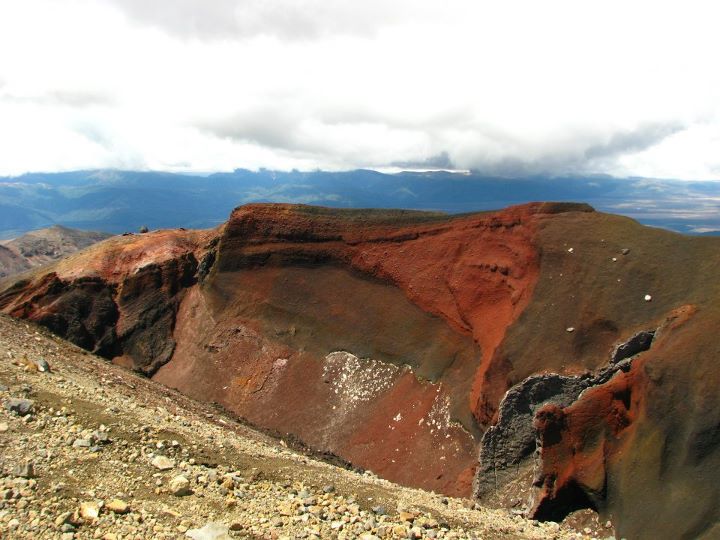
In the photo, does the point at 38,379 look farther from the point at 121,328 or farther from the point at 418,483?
the point at 121,328

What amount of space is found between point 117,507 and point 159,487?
1.52 m

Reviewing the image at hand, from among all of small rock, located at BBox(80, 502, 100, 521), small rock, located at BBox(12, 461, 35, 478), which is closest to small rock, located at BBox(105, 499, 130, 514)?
small rock, located at BBox(80, 502, 100, 521)

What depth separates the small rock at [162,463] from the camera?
13.1m

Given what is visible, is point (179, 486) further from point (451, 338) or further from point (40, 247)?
point (40, 247)

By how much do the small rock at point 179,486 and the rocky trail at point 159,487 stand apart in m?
0.03

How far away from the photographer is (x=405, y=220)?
35.8 meters

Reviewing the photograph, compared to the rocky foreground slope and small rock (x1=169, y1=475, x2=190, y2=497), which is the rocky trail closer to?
small rock (x1=169, y1=475, x2=190, y2=497)

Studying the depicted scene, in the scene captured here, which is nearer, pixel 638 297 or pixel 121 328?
pixel 638 297

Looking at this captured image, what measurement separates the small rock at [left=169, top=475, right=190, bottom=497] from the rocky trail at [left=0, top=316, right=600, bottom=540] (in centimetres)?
3

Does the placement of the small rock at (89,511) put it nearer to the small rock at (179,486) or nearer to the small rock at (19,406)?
the small rock at (179,486)

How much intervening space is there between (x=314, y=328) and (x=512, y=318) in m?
12.9

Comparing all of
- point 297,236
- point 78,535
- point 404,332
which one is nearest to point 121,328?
point 297,236

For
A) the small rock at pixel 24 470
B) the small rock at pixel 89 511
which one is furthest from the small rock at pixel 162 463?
the small rock at pixel 24 470

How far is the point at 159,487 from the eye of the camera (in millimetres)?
12156
